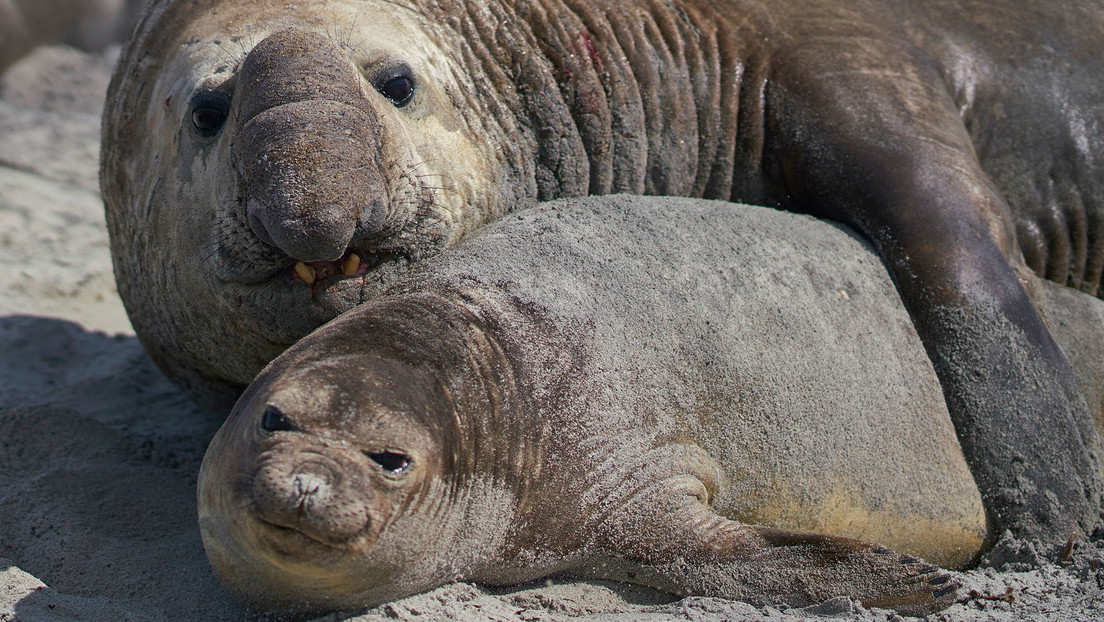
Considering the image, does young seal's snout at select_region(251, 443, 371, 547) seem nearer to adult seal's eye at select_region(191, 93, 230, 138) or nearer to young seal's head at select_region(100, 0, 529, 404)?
young seal's head at select_region(100, 0, 529, 404)

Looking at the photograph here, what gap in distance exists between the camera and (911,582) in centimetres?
301

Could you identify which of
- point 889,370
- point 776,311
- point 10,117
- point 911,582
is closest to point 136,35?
point 776,311

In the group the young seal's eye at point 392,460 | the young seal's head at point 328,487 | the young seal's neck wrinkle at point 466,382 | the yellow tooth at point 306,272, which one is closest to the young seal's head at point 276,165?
the yellow tooth at point 306,272

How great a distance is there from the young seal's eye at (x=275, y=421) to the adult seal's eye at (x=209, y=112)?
4.12 ft

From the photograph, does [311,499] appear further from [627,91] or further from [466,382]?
[627,91]

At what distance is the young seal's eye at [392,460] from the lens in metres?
2.60

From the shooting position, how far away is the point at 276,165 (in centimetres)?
315

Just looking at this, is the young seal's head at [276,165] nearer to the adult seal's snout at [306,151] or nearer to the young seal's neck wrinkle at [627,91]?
the adult seal's snout at [306,151]

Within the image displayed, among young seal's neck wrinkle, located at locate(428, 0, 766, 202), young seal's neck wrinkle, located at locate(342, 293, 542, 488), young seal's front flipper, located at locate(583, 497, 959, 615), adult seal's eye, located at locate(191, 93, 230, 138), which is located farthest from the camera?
young seal's neck wrinkle, located at locate(428, 0, 766, 202)

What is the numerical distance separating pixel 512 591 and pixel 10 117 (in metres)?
6.91

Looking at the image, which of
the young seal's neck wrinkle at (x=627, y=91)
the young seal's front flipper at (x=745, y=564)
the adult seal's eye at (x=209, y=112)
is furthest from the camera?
the young seal's neck wrinkle at (x=627, y=91)

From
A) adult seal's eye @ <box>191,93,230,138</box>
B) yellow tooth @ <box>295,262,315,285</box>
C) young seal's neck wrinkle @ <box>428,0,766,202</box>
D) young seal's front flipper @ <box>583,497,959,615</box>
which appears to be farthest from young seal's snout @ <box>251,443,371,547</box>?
young seal's neck wrinkle @ <box>428,0,766,202</box>

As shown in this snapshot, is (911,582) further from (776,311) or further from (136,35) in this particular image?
(136,35)

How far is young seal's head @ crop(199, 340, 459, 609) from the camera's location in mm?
2498
